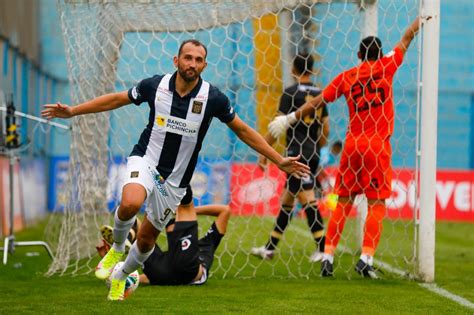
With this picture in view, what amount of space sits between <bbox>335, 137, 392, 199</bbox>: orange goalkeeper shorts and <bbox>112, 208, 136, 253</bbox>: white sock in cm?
243

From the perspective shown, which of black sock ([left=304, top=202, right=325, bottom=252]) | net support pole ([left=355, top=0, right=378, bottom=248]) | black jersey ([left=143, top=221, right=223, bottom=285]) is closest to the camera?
black jersey ([left=143, top=221, right=223, bottom=285])

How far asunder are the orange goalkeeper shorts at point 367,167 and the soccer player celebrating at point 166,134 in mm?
1915

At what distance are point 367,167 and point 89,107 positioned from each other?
2739 mm

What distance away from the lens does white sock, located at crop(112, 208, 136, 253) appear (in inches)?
249

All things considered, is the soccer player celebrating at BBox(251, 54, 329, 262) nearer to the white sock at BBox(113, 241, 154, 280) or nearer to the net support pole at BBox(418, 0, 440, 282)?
the net support pole at BBox(418, 0, 440, 282)

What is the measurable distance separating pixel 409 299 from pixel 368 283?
96 cm

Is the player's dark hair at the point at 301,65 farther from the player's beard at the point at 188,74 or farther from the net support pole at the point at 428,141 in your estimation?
the player's beard at the point at 188,74

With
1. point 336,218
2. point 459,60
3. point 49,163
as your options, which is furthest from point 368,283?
point 459,60

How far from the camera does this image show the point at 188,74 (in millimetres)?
6312

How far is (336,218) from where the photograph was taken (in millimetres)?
8242

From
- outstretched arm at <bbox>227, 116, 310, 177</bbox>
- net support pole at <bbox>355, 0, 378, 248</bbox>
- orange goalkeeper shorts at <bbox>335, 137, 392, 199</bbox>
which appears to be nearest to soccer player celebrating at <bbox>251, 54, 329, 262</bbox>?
net support pole at <bbox>355, 0, 378, 248</bbox>

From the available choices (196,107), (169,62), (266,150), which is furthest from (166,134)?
(169,62)

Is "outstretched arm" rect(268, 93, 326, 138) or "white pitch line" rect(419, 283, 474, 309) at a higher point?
"outstretched arm" rect(268, 93, 326, 138)

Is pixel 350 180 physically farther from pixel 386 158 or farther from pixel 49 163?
pixel 49 163
